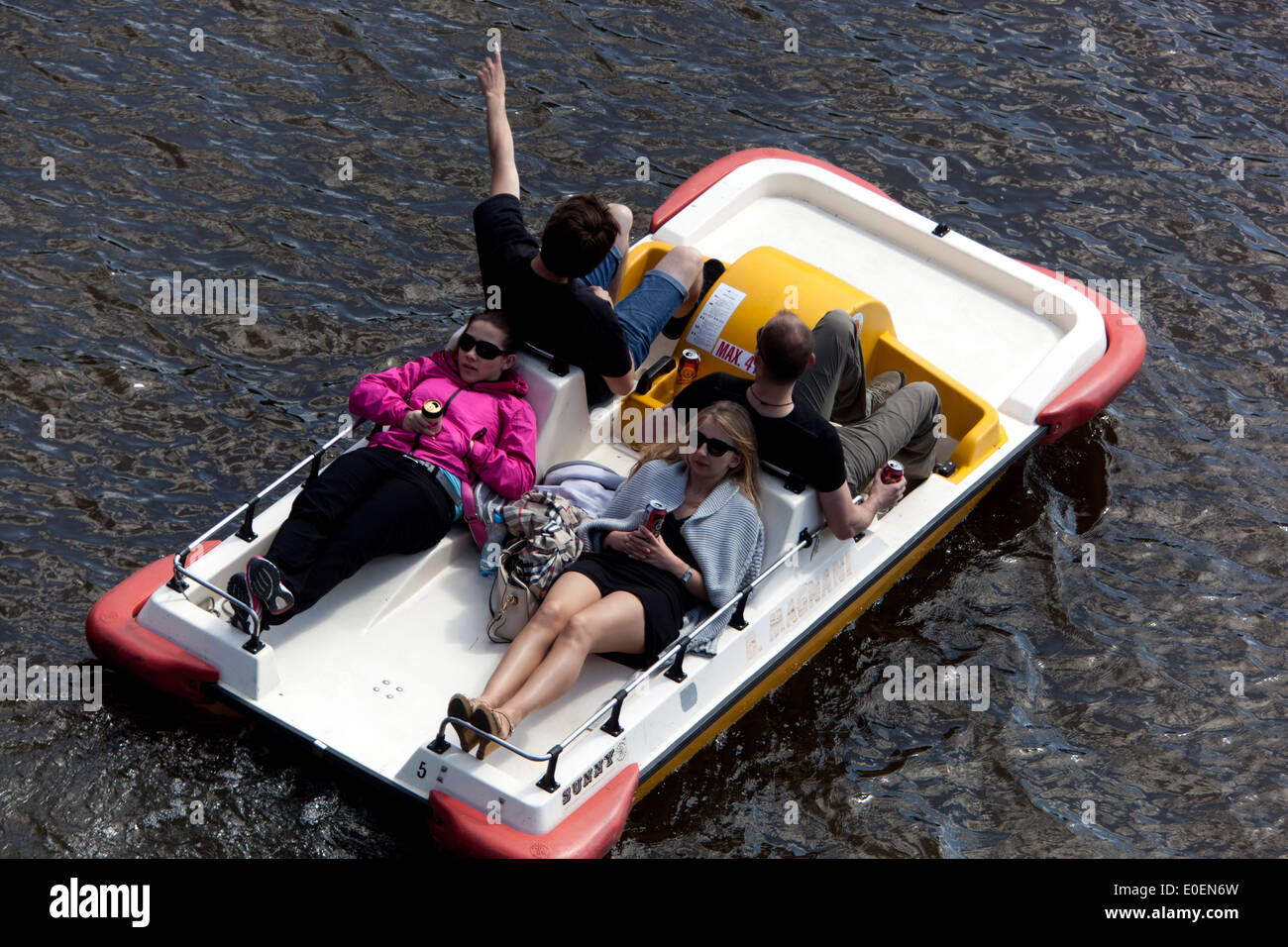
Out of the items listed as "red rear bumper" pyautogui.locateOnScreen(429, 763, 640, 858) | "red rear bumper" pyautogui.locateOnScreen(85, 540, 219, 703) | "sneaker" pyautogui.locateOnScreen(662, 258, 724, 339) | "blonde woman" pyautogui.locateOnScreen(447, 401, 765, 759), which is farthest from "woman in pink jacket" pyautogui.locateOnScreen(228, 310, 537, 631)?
"sneaker" pyautogui.locateOnScreen(662, 258, 724, 339)

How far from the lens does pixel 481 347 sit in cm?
720

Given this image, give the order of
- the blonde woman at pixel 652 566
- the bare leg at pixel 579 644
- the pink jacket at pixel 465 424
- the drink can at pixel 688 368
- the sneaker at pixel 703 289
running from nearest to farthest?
1. the bare leg at pixel 579 644
2. the blonde woman at pixel 652 566
3. the pink jacket at pixel 465 424
4. the drink can at pixel 688 368
5. the sneaker at pixel 703 289

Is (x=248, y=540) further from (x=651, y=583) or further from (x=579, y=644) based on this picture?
(x=651, y=583)

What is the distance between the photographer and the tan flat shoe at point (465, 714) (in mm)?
6191

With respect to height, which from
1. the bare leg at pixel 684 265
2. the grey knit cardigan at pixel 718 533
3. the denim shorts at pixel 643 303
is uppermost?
the bare leg at pixel 684 265

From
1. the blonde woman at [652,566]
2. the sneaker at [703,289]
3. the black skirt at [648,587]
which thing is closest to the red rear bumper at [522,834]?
the blonde woman at [652,566]

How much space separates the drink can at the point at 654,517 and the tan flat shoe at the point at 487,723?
46.0 inches

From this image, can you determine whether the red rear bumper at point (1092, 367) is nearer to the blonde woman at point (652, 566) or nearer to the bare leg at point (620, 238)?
the bare leg at point (620, 238)

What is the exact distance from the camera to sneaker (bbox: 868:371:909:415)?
8117 mm

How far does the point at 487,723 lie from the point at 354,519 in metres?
1.25

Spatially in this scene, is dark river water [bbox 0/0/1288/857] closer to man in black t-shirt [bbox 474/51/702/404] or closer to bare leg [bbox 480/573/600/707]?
bare leg [bbox 480/573/600/707]
